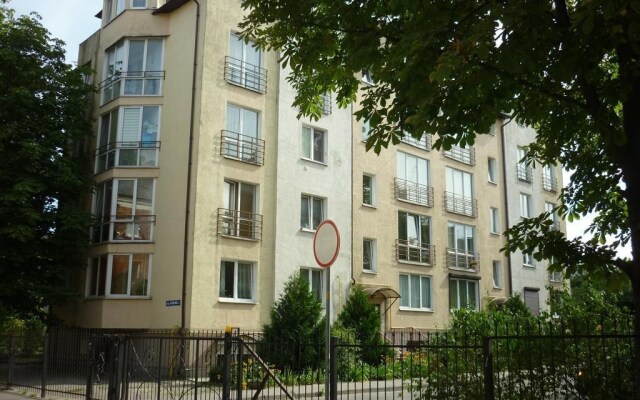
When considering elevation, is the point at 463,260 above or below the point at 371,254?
above

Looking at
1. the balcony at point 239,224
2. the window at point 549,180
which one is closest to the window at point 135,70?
the balcony at point 239,224

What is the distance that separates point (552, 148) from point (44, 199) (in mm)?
19786

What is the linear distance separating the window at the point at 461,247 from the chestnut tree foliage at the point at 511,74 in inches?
890

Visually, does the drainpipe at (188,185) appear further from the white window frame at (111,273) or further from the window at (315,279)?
the window at (315,279)

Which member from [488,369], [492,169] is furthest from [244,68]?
[488,369]

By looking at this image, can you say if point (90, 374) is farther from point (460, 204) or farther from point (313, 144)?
point (460, 204)

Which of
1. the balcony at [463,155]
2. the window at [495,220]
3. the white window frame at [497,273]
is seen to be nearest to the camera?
the balcony at [463,155]

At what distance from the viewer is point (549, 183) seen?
40.2 m

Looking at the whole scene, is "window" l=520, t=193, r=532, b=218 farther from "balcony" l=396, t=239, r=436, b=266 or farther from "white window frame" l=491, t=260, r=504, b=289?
"balcony" l=396, t=239, r=436, b=266

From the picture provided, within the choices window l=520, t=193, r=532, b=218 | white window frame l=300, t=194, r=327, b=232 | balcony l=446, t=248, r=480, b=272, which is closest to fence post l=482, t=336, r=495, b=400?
white window frame l=300, t=194, r=327, b=232

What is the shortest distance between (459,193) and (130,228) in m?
16.8

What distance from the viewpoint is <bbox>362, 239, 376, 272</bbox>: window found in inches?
1076

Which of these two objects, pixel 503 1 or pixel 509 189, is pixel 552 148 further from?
pixel 509 189

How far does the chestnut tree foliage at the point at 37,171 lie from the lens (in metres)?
22.0
